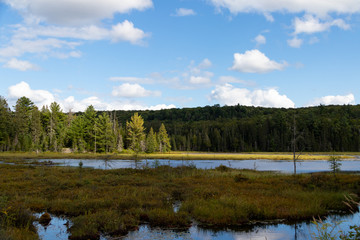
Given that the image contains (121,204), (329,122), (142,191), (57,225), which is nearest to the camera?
(57,225)

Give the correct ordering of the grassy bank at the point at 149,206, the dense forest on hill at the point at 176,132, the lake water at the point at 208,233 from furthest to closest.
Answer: the dense forest on hill at the point at 176,132, the grassy bank at the point at 149,206, the lake water at the point at 208,233

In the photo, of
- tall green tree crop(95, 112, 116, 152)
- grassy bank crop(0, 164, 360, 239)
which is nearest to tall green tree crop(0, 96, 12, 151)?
tall green tree crop(95, 112, 116, 152)

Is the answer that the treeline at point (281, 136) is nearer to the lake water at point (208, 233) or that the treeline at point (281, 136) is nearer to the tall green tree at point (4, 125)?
the tall green tree at point (4, 125)

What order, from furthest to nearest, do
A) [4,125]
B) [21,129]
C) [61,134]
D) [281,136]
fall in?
[281,136]
[21,129]
[61,134]
[4,125]

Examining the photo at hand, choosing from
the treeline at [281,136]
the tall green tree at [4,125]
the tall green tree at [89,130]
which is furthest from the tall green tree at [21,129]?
the treeline at [281,136]

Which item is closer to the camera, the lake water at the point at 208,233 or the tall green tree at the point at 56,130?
the lake water at the point at 208,233

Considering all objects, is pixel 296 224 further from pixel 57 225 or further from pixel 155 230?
pixel 57 225

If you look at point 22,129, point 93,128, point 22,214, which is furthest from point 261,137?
point 22,214

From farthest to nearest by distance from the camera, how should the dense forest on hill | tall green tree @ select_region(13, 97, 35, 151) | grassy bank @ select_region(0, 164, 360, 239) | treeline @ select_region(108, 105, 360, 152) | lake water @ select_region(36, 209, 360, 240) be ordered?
treeline @ select_region(108, 105, 360, 152) → tall green tree @ select_region(13, 97, 35, 151) → the dense forest on hill → grassy bank @ select_region(0, 164, 360, 239) → lake water @ select_region(36, 209, 360, 240)

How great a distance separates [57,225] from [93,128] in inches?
2992

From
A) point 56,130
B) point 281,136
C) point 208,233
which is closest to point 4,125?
point 56,130

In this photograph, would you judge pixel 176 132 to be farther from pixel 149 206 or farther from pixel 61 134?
pixel 149 206

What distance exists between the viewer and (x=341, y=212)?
1595cm

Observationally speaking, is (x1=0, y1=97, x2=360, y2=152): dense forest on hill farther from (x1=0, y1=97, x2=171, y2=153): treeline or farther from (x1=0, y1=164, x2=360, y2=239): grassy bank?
(x1=0, y1=164, x2=360, y2=239): grassy bank
